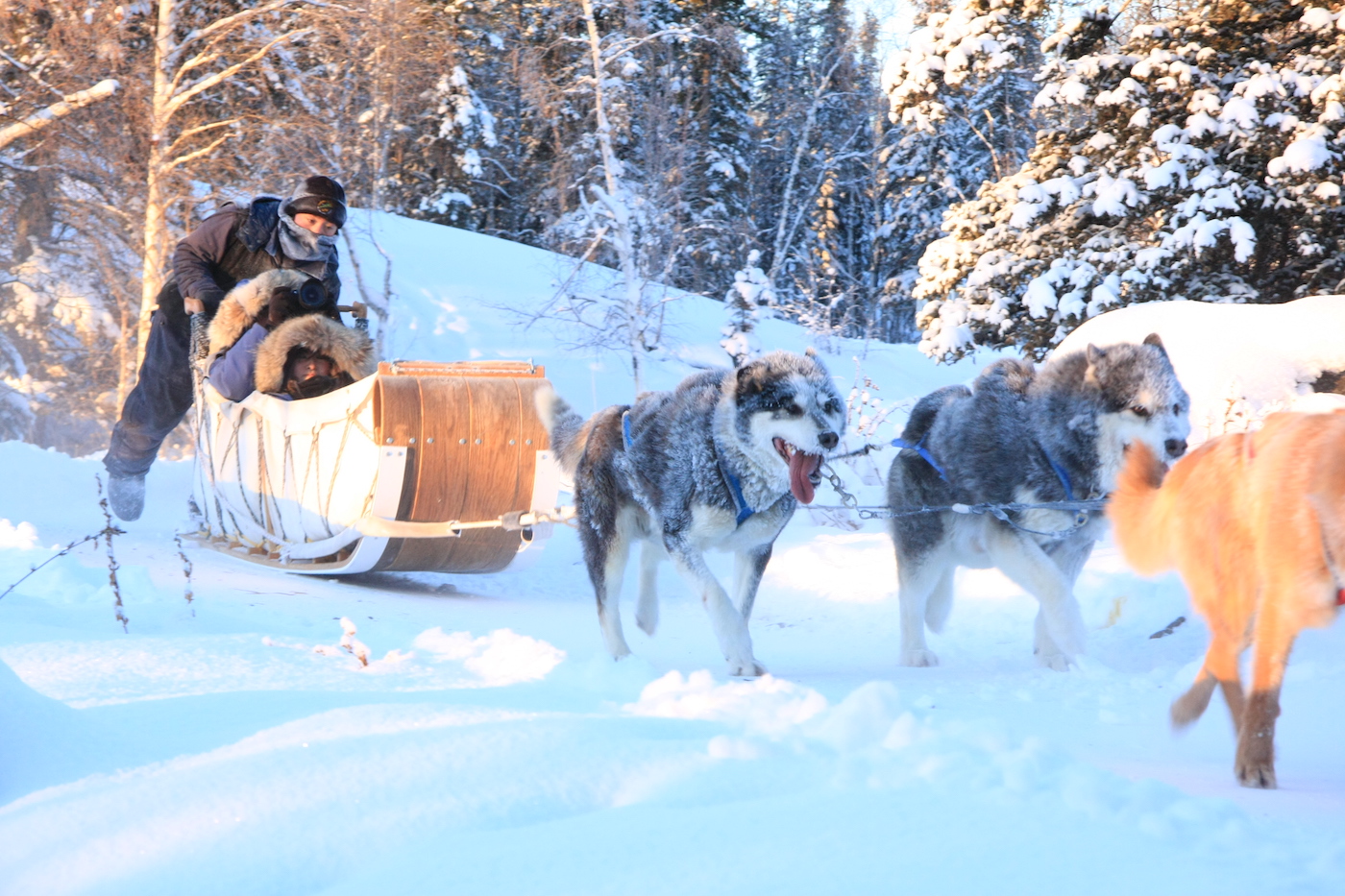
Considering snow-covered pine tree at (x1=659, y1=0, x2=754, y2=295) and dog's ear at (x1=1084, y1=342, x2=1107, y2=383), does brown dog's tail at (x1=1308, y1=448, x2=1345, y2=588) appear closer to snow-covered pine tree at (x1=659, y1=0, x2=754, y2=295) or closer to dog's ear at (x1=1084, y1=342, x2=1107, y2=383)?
dog's ear at (x1=1084, y1=342, x2=1107, y2=383)

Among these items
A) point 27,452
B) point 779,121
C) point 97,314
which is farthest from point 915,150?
point 27,452

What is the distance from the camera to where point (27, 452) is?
777 centimetres

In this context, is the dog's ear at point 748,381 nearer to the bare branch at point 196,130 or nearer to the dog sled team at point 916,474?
the dog sled team at point 916,474

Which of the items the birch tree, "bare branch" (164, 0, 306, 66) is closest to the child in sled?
the birch tree

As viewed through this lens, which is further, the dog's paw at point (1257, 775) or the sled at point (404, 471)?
the sled at point (404, 471)

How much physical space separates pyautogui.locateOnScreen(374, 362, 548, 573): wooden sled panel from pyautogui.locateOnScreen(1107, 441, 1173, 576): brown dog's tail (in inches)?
122

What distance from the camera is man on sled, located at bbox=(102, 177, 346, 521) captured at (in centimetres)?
573

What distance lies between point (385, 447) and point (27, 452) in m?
4.19

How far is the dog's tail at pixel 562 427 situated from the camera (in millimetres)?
4641

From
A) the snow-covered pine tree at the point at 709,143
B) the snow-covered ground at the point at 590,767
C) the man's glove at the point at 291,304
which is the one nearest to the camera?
the snow-covered ground at the point at 590,767

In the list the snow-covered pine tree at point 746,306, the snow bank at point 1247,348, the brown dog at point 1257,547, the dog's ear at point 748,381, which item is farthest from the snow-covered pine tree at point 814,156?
the brown dog at point 1257,547

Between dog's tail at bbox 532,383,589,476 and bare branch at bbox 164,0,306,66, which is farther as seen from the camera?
bare branch at bbox 164,0,306,66

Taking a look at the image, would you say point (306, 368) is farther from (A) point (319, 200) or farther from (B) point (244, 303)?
(A) point (319, 200)

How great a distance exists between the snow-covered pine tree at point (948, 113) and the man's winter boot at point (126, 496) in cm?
1019
